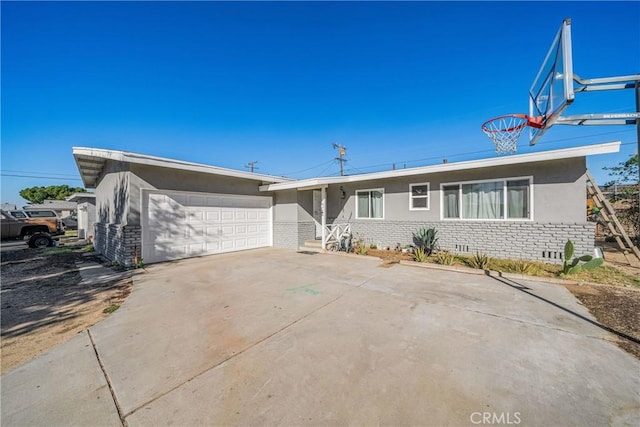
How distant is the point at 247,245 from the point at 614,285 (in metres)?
10.8

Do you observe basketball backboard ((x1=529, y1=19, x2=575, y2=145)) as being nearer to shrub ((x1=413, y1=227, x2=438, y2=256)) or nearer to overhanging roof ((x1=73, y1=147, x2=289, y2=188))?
shrub ((x1=413, y1=227, x2=438, y2=256))

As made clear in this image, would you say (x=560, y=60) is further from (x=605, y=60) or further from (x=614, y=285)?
(x=614, y=285)

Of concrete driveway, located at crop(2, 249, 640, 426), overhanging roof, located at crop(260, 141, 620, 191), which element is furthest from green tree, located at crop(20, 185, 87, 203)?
concrete driveway, located at crop(2, 249, 640, 426)

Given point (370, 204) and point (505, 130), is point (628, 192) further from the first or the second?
point (370, 204)

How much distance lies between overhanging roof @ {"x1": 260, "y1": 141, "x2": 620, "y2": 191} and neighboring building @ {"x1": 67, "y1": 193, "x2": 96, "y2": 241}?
11021 millimetres

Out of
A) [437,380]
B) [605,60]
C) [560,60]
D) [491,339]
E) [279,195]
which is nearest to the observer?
[437,380]

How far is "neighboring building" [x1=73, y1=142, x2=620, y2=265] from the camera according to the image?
6.73 meters

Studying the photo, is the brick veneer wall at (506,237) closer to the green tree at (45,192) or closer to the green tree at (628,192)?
the green tree at (628,192)

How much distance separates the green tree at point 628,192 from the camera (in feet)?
29.3

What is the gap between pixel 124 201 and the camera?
757cm

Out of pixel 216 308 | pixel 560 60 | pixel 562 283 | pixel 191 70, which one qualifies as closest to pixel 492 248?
pixel 562 283

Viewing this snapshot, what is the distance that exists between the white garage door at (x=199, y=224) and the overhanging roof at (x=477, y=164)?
1.46 m

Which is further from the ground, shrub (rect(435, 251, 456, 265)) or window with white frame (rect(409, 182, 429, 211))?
window with white frame (rect(409, 182, 429, 211))

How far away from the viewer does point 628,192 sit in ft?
30.0
